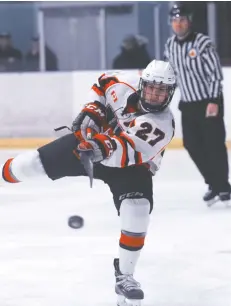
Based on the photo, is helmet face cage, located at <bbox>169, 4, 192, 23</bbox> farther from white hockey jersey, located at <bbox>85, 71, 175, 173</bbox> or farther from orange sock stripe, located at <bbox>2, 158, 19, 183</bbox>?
orange sock stripe, located at <bbox>2, 158, 19, 183</bbox>

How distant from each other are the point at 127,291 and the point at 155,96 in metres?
0.55

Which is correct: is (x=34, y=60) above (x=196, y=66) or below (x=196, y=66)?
below

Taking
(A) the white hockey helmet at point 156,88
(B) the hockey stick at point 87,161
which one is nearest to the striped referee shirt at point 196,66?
(A) the white hockey helmet at point 156,88

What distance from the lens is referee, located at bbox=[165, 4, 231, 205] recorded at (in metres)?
4.25

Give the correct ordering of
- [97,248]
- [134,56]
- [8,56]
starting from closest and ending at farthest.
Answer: [97,248] → [134,56] → [8,56]

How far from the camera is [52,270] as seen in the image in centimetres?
296

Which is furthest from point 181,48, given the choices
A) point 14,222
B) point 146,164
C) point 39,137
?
point 39,137

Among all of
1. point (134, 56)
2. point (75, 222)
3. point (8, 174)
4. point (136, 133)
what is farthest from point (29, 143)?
point (136, 133)

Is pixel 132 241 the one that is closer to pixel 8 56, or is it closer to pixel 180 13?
pixel 180 13

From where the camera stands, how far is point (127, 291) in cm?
246

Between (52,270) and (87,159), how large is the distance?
0.69 m

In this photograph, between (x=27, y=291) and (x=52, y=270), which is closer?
(x=27, y=291)

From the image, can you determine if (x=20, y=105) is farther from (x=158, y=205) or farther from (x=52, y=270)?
(x=52, y=270)

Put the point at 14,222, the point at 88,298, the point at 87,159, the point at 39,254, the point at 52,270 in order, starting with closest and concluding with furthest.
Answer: the point at 87,159, the point at 88,298, the point at 52,270, the point at 39,254, the point at 14,222
